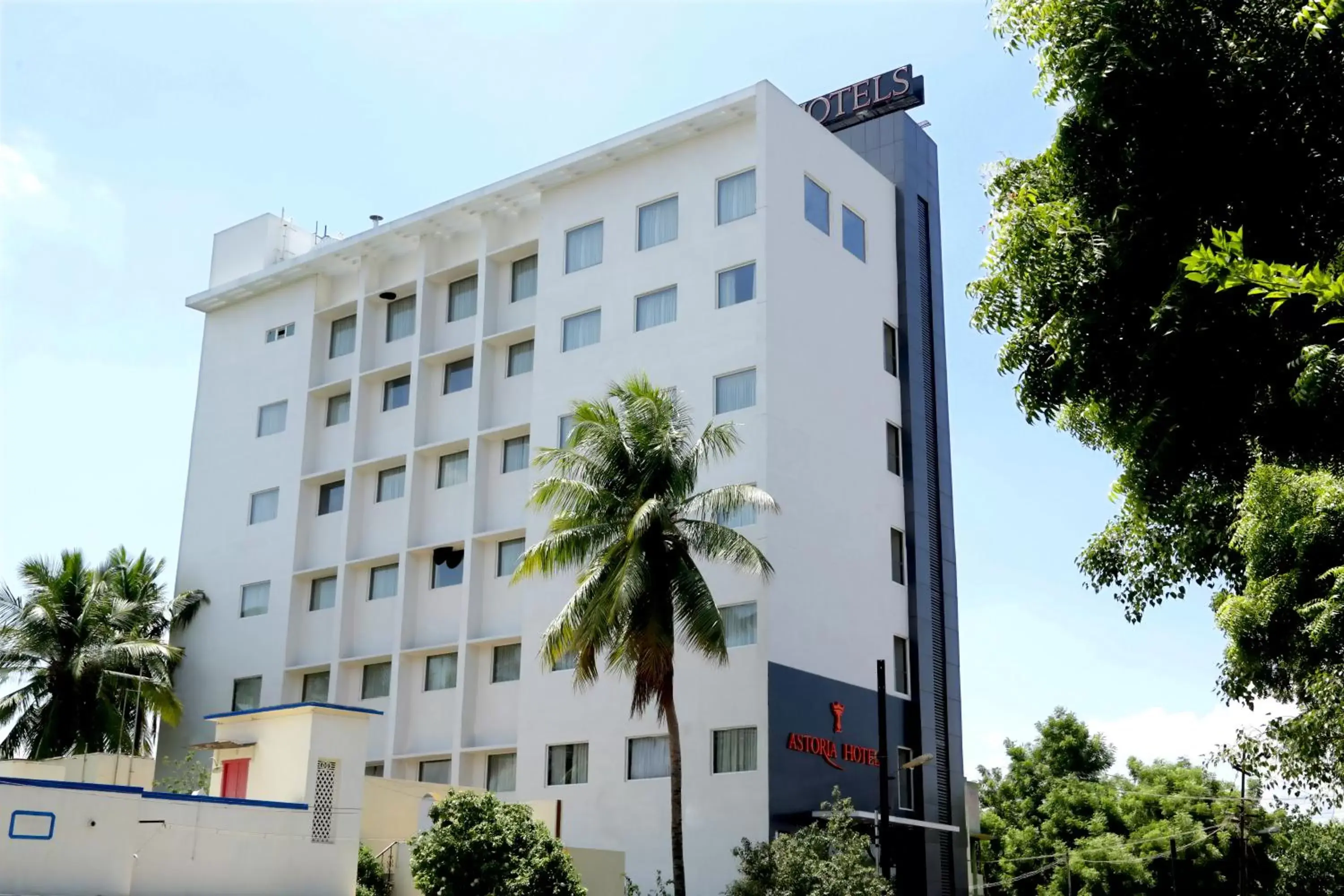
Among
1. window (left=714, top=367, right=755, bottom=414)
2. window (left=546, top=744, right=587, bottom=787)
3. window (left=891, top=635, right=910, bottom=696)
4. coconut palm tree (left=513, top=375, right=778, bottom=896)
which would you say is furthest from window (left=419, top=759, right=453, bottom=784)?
window (left=714, top=367, right=755, bottom=414)

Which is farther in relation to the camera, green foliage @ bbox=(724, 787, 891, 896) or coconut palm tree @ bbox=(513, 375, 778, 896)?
coconut palm tree @ bbox=(513, 375, 778, 896)

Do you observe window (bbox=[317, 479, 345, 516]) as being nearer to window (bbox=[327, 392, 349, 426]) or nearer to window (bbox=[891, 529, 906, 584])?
window (bbox=[327, 392, 349, 426])

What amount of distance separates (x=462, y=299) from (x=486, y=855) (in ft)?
75.0

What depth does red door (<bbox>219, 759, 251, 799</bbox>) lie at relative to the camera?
2711 centimetres

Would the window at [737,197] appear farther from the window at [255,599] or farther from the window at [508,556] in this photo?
the window at [255,599]

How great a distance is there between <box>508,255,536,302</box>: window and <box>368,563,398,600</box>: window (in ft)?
30.0

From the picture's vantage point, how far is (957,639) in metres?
42.2

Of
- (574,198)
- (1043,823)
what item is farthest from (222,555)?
(1043,823)

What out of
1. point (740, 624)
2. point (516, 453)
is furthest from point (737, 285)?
point (740, 624)

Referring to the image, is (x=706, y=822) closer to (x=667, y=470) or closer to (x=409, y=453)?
(x=667, y=470)

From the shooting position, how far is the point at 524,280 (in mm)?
45219

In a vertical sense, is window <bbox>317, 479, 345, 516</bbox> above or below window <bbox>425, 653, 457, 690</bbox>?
above

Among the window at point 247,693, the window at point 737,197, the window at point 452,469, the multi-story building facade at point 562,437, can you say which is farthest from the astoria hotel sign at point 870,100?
the window at point 247,693

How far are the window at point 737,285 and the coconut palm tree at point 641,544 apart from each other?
575 centimetres
